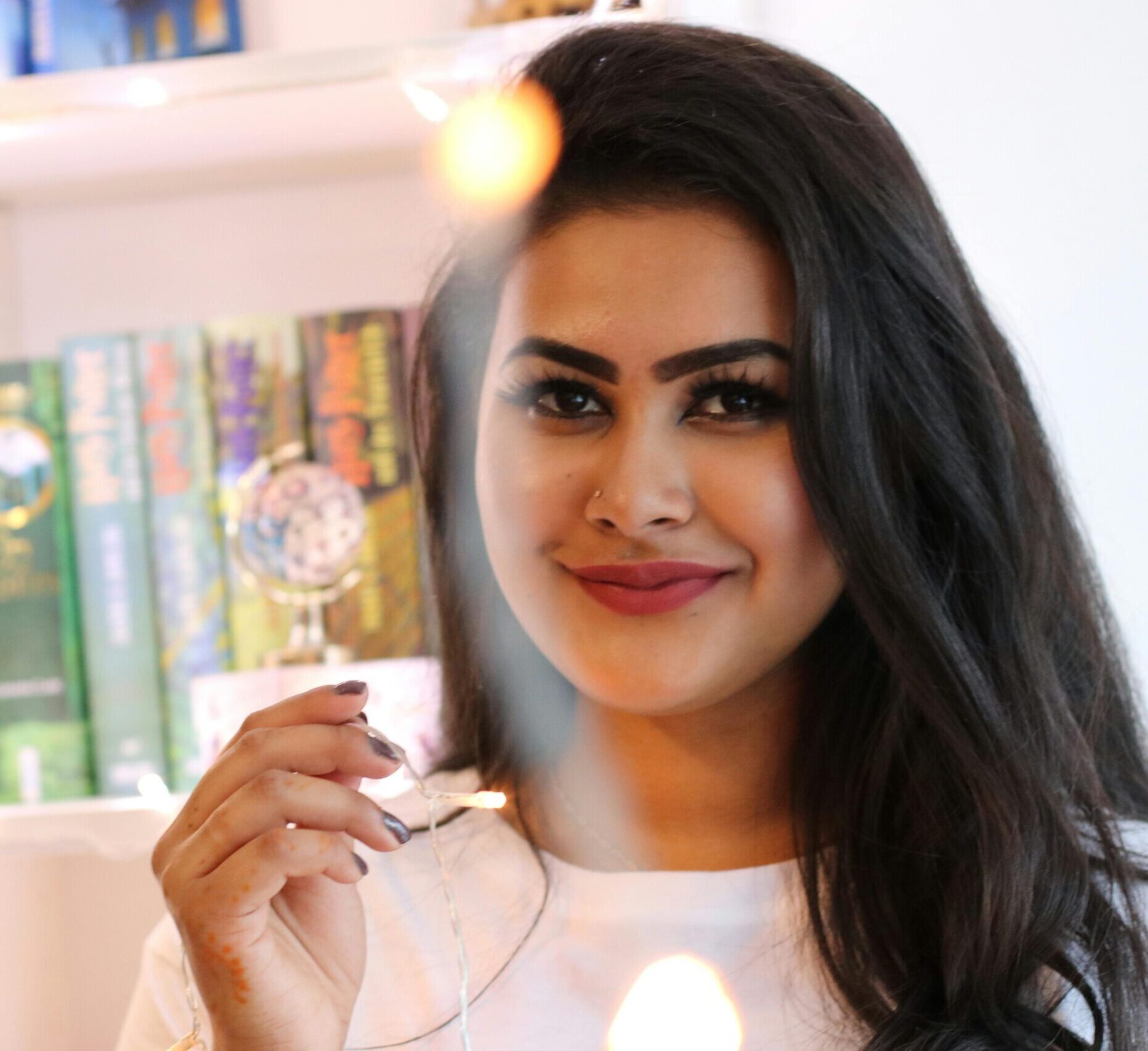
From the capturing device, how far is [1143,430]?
934 millimetres

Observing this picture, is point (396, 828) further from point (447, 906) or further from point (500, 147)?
point (500, 147)

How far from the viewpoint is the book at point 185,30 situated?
0.87 metres

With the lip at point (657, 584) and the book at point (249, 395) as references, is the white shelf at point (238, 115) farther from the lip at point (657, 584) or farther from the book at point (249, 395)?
the lip at point (657, 584)

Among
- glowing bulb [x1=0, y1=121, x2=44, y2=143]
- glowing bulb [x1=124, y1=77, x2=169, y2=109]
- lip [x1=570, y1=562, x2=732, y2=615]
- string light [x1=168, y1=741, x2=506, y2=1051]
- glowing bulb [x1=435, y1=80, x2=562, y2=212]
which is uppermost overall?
glowing bulb [x1=124, y1=77, x2=169, y2=109]

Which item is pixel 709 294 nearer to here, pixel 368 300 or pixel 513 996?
pixel 368 300

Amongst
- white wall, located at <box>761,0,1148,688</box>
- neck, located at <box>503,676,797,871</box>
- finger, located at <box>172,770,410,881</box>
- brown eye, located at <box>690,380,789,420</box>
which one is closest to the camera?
finger, located at <box>172,770,410,881</box>

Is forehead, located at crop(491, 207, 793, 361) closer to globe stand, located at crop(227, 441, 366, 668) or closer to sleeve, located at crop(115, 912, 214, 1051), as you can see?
globe stand, located at crop(227, 441, 366, 668)

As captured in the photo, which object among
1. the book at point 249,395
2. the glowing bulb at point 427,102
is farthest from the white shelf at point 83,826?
the glowing bulb at point 427,102

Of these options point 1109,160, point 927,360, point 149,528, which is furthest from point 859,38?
point 149,528

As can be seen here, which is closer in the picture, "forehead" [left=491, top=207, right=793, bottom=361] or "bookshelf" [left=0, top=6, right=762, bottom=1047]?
"forehead" [left=491, top=207, right=793, bottom=361]

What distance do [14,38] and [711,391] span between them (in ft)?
1.67

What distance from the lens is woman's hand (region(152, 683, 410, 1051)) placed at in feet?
1.96

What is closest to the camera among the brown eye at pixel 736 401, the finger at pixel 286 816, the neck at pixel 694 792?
the finger at pixel 286 816

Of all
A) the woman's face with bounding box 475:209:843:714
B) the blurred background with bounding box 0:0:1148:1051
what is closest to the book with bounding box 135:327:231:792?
the blurred background with bounding box 0:0:1148:1051
